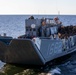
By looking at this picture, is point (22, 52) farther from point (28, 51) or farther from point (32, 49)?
point (32, 49)

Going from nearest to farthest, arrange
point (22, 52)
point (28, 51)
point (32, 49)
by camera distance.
Answer: 1. point (32, 49)
2. point (28, 51)
3. point (22, 52)

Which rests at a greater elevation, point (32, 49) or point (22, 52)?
point (32, 49)

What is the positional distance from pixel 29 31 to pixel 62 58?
9.73ft

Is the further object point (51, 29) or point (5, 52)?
point (51, 29)

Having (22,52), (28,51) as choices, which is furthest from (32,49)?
(22,52)

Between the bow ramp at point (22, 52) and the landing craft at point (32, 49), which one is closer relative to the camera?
the bow ramp at point (22, 52)

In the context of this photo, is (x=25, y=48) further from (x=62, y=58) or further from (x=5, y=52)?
(x=62, y=58)

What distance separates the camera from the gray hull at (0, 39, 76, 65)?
17.3 meters

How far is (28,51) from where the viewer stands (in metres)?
17.5

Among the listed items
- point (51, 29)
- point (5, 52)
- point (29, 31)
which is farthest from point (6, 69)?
point (51, 29)

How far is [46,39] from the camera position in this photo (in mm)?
18344

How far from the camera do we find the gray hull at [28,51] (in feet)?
56.9

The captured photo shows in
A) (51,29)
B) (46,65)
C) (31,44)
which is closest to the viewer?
(31,44)

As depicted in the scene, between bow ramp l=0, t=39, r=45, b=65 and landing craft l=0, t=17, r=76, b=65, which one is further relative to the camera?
landing craft l=0, t=17, r=76, b=65
